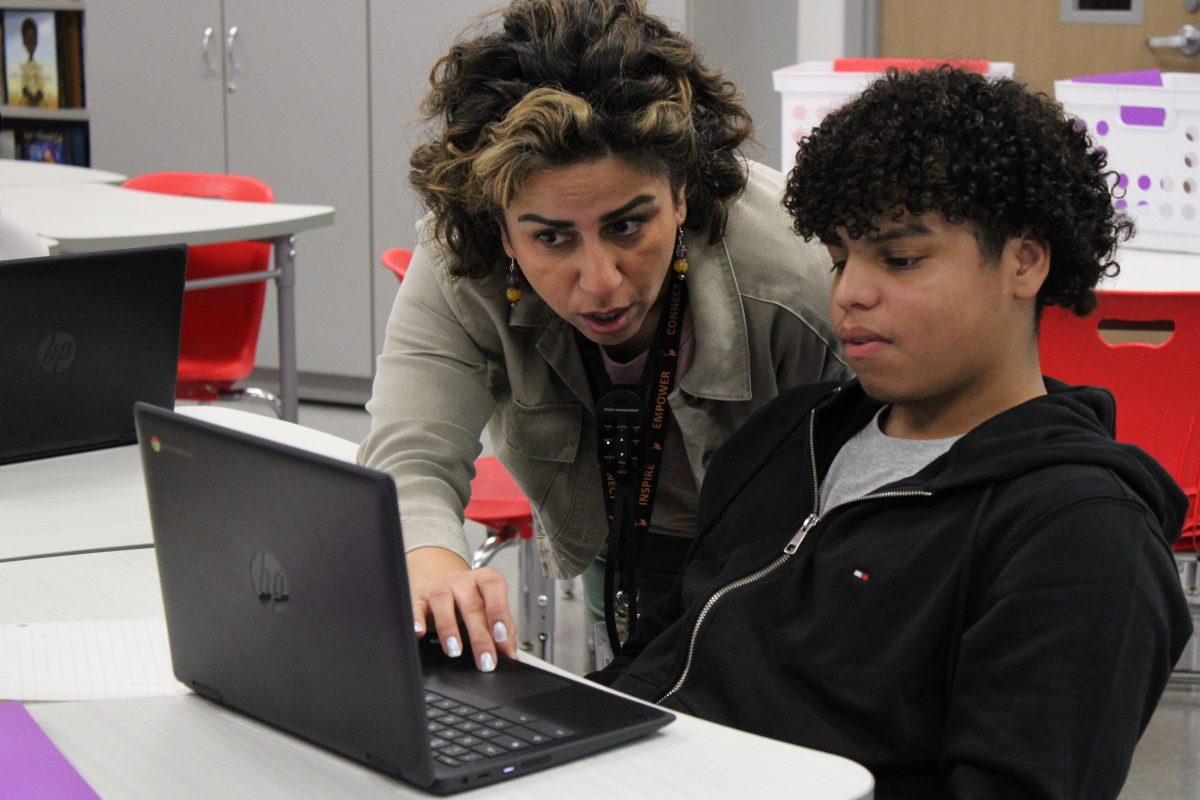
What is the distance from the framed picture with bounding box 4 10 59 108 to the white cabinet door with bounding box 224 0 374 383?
862 mm

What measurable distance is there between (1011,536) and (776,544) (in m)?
0.26

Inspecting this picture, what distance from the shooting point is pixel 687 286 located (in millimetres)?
1606

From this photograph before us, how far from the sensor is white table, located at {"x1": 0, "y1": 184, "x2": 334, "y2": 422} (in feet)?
10.2

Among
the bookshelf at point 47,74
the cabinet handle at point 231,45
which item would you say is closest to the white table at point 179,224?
the cabinet handle at point 231,45

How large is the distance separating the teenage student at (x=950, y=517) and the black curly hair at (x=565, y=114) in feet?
0.54

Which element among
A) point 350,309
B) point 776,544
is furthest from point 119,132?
point 776,544

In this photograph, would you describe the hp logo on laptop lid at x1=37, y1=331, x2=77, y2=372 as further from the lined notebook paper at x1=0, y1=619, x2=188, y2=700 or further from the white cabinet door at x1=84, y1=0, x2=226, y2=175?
the white cabinet door at x1=84, y1=0, x2=226, y2=175

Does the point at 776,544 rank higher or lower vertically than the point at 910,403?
lower

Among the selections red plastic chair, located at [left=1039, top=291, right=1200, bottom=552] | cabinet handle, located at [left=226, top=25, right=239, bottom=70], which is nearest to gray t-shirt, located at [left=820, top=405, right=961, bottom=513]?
red plastic chair, located at [left=1039, top=291, right=1200, bottom=552]

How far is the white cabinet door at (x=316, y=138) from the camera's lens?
15.6ft

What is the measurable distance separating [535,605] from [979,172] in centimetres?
167

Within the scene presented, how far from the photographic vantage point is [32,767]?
3.33ft

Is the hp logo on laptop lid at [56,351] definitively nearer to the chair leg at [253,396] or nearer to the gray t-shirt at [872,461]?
the gray t-shirt at [872,461]

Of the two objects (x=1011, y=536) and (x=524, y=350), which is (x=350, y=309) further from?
(x=1011, y=536)
